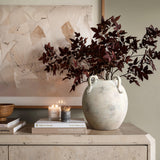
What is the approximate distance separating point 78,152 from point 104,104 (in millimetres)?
301

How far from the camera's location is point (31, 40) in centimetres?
149

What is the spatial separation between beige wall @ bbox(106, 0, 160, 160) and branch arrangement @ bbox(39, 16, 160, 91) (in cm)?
16

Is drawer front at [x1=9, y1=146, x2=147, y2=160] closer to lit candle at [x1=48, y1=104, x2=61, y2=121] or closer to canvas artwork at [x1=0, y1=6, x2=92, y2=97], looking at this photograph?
lit candle at [x1=48, y1=104, x2=61, y2=121]

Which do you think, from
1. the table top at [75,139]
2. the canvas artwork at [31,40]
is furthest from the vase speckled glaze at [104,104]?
the canvas artwork at [31,40]

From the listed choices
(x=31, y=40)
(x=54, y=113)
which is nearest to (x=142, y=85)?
(x=54, y=113)

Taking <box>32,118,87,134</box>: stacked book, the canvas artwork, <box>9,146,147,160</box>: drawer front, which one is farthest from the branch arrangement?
<box>9,146,147,160</box>: drawer front

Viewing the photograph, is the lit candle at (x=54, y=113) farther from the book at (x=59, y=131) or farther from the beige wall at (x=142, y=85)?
the beige wall at (x=142, y=85)

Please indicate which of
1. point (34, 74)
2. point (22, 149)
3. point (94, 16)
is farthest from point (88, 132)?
point (94, 16)

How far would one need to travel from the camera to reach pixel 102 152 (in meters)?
1.05

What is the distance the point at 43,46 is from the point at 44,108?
1.58 feet

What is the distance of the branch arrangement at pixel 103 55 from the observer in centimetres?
118

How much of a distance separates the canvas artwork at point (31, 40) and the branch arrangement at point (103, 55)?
0.33 ft

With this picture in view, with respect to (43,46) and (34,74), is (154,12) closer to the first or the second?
(43,46)

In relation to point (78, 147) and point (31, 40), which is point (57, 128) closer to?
point (78, 147)
